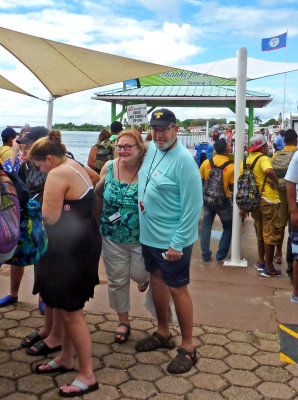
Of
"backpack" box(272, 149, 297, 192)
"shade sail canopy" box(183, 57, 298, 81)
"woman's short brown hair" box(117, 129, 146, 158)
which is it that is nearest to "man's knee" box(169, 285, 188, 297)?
"woman's short brown hair" box(117, 129, 146, 158)

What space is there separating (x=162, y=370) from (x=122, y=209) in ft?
4.18

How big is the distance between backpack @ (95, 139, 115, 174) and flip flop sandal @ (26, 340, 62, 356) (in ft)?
15.2

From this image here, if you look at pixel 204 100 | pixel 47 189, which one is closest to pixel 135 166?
pixel 47 189

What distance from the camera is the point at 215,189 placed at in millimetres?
6195

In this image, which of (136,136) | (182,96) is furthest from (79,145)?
(136,136)

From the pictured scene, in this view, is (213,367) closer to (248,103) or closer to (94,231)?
(94,231)

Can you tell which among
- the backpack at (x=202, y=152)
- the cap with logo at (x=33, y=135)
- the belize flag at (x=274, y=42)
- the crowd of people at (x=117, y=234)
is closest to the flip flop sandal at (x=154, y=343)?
the crowd of people at (x=117, y=234)

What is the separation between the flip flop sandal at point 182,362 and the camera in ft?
10.9

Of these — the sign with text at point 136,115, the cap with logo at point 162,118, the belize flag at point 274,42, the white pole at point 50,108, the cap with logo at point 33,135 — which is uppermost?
the belize flag at point 274,42

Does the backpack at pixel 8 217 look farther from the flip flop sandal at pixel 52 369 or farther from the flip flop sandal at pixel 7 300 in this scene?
the flip flop sandal at pixel 7 300

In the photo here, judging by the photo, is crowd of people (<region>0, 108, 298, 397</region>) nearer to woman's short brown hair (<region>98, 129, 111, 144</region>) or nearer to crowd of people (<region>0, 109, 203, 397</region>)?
crowd of people (<region>0, 109, 203, 397</region>)

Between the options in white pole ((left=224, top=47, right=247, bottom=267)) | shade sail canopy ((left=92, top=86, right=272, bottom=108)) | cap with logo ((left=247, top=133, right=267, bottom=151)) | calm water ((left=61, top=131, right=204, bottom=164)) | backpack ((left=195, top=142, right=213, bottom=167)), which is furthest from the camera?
backpack ((left=195, top=142, right=213, bottom=167))

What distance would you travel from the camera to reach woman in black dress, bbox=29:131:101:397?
2992 mm

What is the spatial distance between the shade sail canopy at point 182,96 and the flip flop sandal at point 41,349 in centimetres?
955
